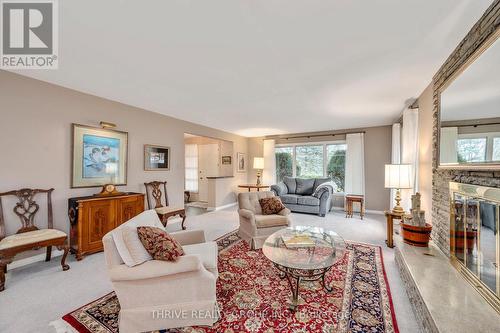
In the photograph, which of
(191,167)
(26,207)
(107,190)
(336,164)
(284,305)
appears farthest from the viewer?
(191,167)

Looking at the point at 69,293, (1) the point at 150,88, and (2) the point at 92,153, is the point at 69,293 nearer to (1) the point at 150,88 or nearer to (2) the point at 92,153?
(2) the point at 92,153

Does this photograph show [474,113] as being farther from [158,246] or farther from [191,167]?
[191,167]

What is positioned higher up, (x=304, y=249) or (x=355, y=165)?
(x=355, y=165)

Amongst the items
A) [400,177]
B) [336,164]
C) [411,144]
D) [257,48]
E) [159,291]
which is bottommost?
[159,291]

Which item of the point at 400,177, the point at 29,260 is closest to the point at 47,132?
the point at 29,260

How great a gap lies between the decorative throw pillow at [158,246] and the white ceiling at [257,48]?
1.71 m

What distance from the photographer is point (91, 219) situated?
2850mm

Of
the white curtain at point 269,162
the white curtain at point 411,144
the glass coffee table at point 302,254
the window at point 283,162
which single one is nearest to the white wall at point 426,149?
the white curtain at point 411,144

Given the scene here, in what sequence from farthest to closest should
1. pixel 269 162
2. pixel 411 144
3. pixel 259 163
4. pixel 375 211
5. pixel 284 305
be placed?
pixel 269 162
pixel 259 163
pixel 375 211
pixel 411 144
pixel 284 305

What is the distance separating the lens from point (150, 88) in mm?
2990

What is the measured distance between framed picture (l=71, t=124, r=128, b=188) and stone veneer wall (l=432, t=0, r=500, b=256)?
4655 millimetres

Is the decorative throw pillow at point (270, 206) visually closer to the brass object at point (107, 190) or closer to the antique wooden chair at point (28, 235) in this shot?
the brass object at point (107, 190)

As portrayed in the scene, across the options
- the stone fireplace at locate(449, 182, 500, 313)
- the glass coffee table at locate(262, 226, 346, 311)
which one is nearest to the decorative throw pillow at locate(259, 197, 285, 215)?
the glass coffee table at locate(262, 226, 346, 311)

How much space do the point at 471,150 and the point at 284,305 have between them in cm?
205
